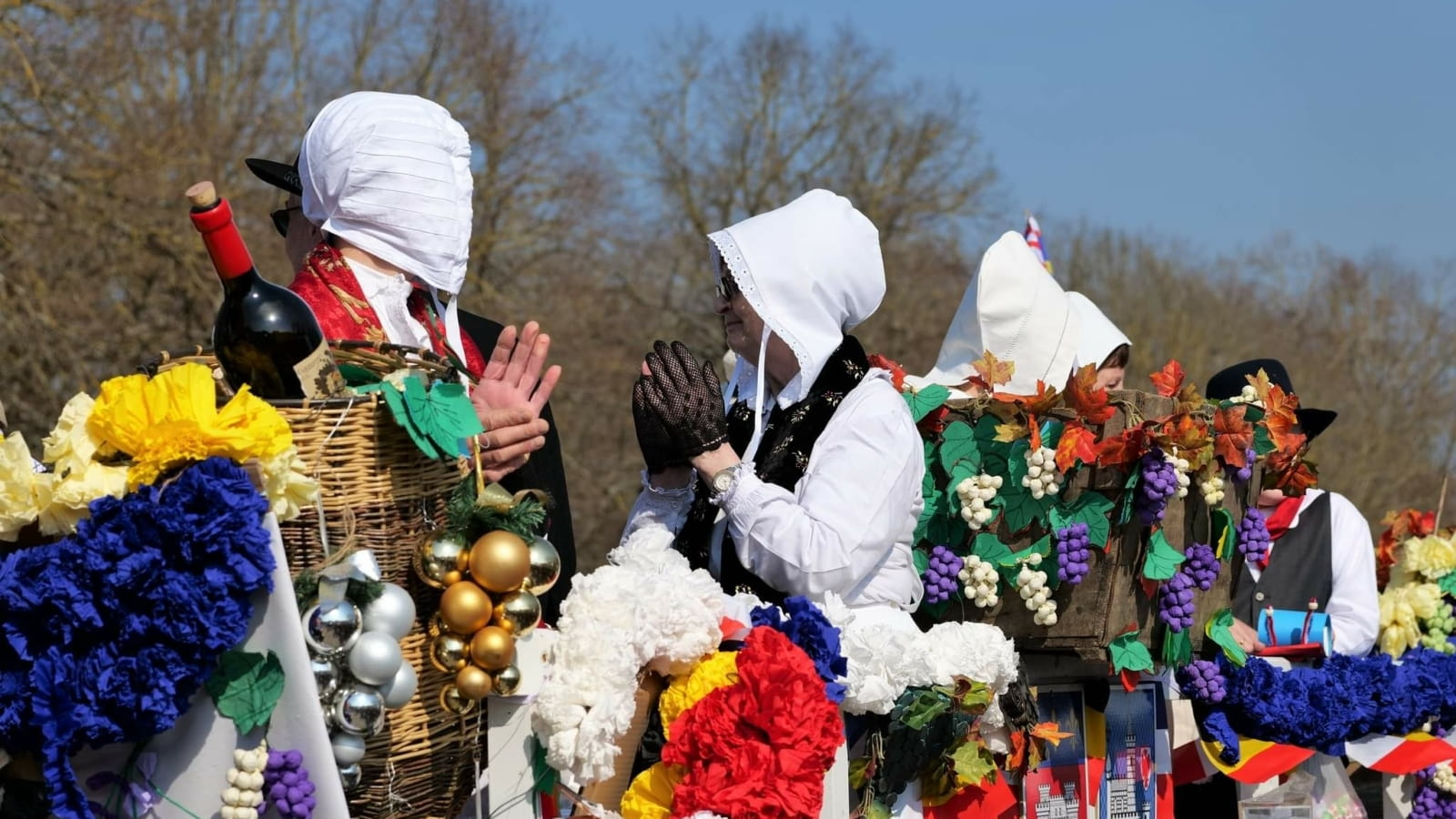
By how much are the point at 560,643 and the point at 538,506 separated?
304mm

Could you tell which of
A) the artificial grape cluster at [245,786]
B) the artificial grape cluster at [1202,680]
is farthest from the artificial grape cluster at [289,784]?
the artificial grape cluster at [1202,680]

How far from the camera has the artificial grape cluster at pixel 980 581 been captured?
428 centimetres

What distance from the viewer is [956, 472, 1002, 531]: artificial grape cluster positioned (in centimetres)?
429

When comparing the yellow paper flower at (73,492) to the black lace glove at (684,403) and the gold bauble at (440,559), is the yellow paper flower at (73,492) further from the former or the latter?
the black lace glove at (684,403)

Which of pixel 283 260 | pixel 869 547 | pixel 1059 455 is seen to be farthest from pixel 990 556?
pixel 283 260

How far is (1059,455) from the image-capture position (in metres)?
4.21

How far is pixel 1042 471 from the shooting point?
424 cm

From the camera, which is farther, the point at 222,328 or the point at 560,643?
the point at 560,643

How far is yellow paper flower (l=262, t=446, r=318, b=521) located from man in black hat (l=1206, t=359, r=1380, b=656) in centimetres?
398

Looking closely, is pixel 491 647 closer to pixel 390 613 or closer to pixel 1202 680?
pixel 390 613

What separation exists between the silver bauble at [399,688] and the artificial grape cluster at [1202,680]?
2.97 metres

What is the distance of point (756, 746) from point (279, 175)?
6.09ft

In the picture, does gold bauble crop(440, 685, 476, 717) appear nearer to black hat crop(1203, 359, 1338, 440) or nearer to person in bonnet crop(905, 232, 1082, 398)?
person in bonnet crop(905, 232, 1082, 398)

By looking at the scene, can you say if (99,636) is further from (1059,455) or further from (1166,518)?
(1166,518)
